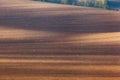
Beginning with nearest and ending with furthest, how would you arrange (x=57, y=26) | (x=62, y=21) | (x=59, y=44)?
1. (x=59, y=44)
2. (x=57, y=26)
3. (x=62, y=21)

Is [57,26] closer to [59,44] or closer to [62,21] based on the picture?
[62,21]

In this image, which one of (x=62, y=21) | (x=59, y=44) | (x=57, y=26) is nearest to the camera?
(x=59, y=44)

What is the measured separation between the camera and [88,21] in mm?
2830

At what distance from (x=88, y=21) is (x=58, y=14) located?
36 cm

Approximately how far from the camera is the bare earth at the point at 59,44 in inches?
65.7

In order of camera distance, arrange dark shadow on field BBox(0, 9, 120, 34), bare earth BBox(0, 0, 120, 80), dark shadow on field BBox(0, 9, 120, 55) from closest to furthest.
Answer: bare earth BBox(0, 0, 120, 80) → dark shadow on field BBox(0, 9, 120, 55) → dark shadow on field BBox(0, 9, 120, 34)

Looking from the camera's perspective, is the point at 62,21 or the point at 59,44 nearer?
the point at 59,44

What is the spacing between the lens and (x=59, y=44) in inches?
84.5

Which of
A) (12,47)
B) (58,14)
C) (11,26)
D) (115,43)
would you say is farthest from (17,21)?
(115,43)

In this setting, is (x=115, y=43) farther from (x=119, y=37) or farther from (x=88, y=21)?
(x=88, y=21)

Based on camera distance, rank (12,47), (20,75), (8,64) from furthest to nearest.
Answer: (12,47) < (8,64) < (20,75)

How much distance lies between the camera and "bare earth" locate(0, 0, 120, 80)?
1670mm

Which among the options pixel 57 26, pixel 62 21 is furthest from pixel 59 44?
pixel 62 21

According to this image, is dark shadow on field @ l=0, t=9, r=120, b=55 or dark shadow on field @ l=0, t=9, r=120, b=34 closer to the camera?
dark shadow on field @ l=0, t=9, r=120, b=55
